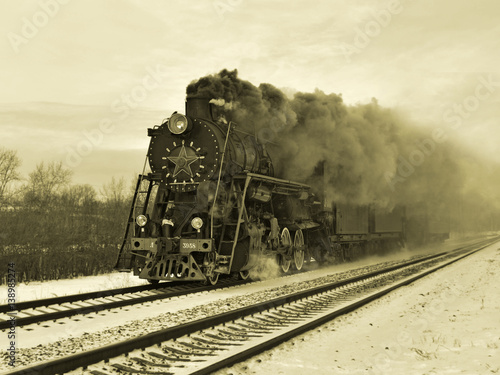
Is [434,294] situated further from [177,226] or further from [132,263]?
[132,263]

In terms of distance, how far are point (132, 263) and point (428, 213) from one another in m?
25.6

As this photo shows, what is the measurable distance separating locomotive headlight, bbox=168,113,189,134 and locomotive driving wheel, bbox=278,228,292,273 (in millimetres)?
4236

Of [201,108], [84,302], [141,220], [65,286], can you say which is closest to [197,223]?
[141,220]

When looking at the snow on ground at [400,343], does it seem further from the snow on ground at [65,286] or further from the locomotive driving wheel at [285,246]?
the snow on ground at [65,286]

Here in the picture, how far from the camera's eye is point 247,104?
43.0ft

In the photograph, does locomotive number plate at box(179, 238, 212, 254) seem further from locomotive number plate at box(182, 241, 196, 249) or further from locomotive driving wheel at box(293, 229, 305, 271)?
locomotive driving wheel at box(293, 229, 305, 271)

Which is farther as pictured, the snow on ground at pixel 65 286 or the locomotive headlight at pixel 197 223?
the snow on ground at pixel 65 286

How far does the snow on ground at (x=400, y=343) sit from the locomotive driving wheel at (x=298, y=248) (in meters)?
4.87

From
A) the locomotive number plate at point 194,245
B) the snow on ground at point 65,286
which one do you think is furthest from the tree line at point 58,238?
the locomotive number plate at point 194,245

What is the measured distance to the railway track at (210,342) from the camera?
474 centimetres

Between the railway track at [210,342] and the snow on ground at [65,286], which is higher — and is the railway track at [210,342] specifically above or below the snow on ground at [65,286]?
above

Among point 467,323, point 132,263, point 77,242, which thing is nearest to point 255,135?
point 132,263

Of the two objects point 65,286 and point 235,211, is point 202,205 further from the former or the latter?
point 65,286

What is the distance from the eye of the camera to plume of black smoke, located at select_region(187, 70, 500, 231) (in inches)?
517
